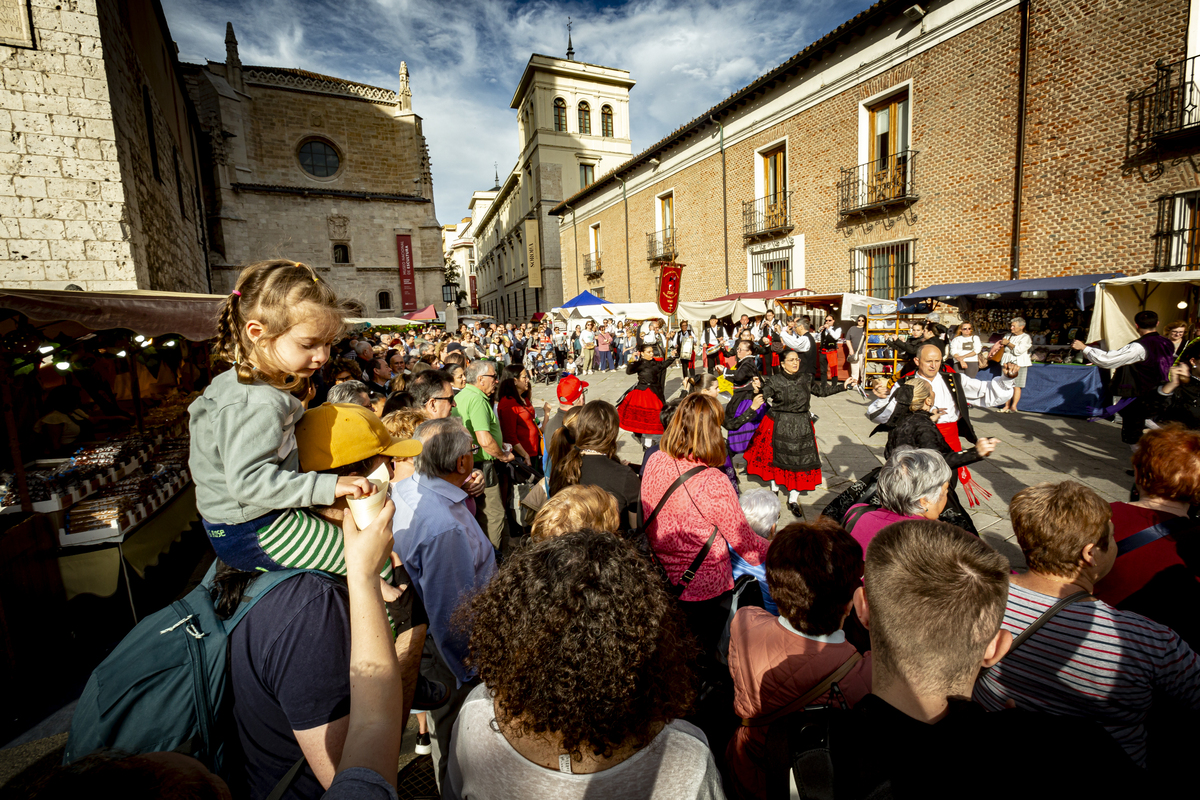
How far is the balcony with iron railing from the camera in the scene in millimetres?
8625

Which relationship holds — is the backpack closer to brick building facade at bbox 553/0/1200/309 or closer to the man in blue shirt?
the man in blue shirt

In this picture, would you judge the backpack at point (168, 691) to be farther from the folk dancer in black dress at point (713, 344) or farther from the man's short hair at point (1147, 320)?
the folk dancer in black dress at point (713, 344)

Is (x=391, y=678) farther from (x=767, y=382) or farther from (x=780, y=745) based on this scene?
(x=767, y=382)

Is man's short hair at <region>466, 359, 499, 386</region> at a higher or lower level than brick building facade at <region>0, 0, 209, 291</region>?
lower

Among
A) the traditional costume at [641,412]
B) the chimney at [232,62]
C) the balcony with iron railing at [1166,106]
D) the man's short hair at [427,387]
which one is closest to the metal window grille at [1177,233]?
the balcony with iron railing at [1166,106]

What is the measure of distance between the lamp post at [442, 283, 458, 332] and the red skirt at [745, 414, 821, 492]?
27.1 meters

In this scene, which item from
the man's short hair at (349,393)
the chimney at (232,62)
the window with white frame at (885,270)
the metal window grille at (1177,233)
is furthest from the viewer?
the chimney at (232,62)

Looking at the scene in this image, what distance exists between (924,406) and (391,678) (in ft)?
15.5

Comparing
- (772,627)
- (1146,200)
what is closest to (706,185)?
(1146,200)

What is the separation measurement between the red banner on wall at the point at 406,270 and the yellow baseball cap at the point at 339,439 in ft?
96.6

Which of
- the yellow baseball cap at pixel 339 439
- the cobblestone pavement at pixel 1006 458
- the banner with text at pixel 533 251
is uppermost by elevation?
the banner with text at pixel 533 251

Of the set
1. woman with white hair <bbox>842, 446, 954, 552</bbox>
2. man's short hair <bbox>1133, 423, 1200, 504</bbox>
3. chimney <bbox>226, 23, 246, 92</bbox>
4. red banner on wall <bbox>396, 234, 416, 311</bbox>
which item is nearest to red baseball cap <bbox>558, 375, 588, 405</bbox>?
woman with white hair <bbox>842, 446, 954, 552</bbox>

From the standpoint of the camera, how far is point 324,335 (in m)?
1.50

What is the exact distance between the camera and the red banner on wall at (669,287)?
12622 millimetres
